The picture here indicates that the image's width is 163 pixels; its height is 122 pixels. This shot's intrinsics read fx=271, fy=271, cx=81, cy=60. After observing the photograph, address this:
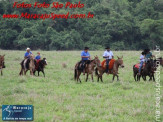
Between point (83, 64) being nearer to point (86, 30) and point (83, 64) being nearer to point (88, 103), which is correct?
point (88, 103)

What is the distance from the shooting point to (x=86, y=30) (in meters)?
56.3

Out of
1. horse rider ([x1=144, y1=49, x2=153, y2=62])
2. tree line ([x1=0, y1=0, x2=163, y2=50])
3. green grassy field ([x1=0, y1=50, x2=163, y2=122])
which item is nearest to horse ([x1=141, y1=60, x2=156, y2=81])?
horse rider ([x1=144, y1=49, x2=153, y2=62])

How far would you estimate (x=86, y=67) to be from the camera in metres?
17.5

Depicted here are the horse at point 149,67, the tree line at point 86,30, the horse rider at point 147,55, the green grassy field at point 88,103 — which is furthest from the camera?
the tree line at point 86,30

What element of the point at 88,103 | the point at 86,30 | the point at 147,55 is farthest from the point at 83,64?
the point at 86,30

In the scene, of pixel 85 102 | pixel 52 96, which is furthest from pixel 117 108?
pixel 52 96

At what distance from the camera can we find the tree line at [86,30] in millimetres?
53781

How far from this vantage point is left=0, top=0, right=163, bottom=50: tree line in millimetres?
53781

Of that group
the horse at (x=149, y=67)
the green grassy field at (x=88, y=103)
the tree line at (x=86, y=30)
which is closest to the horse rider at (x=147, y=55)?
the horse at (x=149, y=67)

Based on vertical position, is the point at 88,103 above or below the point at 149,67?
→ below

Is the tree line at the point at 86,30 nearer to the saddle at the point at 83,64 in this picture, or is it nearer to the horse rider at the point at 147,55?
the horse rider at the point at 147,55

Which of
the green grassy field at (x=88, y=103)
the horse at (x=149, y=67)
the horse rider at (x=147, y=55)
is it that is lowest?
the green grassy field at (x=88, y=103)

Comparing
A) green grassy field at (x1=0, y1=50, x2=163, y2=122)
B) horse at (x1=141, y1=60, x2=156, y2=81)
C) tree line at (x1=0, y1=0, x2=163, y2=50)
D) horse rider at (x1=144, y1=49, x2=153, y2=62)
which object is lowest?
green grassy field at (x1=0, y1=50, x2=163, y2=122)

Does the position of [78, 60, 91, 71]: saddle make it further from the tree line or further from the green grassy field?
the tree line
